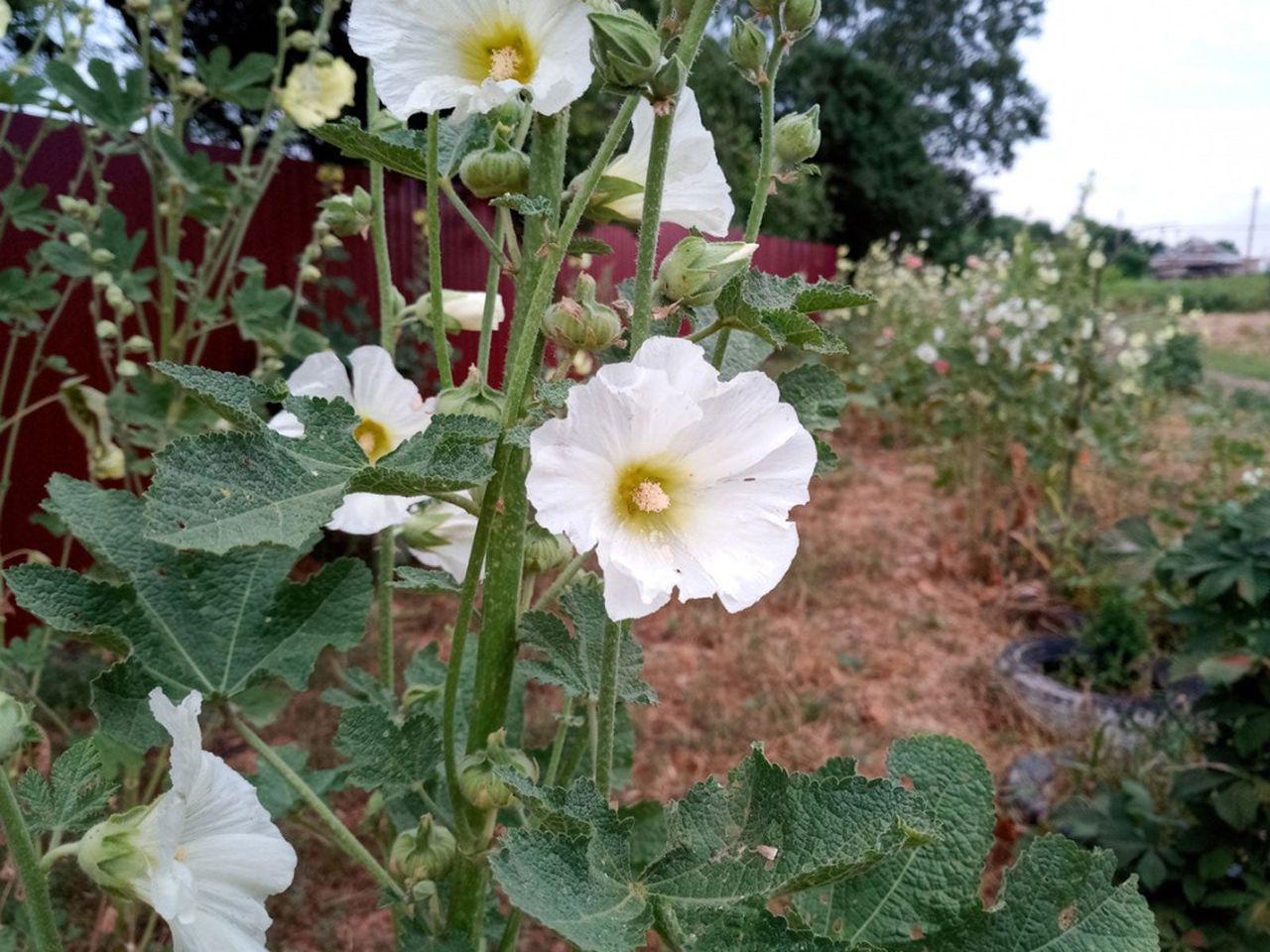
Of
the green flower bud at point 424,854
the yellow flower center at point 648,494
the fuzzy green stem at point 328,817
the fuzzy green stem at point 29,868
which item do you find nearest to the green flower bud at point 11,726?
the fuzzy green stem at point 29,868

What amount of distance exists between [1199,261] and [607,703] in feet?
105

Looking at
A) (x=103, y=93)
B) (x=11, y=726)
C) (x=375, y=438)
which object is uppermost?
(x=103, y=93)

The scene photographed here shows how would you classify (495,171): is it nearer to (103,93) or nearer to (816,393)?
(816,393)

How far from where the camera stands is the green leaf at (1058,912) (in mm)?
576

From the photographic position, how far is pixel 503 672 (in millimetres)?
620

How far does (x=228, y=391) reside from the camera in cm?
50

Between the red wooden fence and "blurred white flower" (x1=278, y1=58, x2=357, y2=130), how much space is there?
0.87 metres

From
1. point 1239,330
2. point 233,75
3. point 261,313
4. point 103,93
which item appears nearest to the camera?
point 103,93

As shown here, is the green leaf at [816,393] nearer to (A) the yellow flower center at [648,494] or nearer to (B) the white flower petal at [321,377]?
(A) the yellow flower center at [648,494]

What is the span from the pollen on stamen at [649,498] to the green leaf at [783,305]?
0.11m

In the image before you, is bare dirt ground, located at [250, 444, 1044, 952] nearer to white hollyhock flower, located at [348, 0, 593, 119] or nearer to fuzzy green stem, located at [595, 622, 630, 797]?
fuzzy green stem, located at [595, 622, 630, 797]

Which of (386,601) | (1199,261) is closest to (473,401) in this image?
(386,601)

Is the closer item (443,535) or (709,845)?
(709,845)

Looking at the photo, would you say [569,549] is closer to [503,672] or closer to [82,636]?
[503,672]
